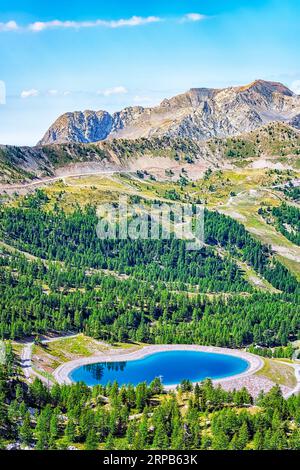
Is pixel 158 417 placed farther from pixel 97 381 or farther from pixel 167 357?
pixel 167 357

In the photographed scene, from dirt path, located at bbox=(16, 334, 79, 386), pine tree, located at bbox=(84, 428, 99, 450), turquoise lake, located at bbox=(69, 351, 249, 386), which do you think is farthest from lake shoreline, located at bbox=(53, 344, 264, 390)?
pine tree, located at bbox=(84, 428, 99, 450)

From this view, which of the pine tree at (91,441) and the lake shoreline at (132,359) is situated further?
the lake shoreline at (132,359)

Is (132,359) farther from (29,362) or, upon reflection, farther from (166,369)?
(29,362)

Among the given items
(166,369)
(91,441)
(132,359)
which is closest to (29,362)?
(132,359)

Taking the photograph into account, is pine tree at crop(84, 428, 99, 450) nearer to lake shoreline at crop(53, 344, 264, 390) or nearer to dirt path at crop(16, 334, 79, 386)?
lake shoreline at crop(53, 344, 264, 390)

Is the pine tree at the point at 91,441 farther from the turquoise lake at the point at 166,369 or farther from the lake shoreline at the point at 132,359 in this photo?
the turquoise lake at the point at 166,369

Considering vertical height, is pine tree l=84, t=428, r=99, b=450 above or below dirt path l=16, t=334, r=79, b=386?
above

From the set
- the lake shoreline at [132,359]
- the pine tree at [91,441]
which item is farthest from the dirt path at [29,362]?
the pine tree at [91,441]
